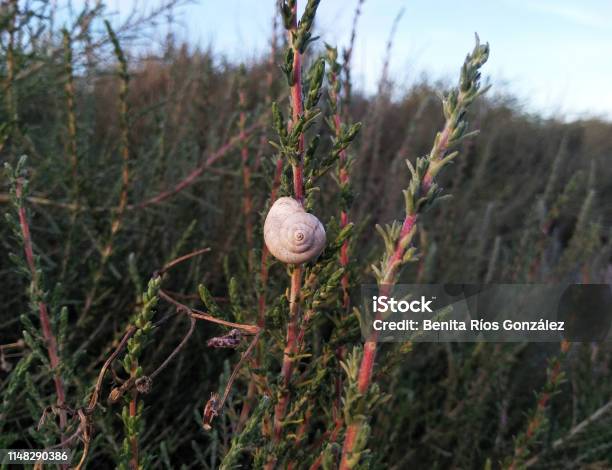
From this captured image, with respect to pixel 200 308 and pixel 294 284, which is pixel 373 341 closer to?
pixel 294 284

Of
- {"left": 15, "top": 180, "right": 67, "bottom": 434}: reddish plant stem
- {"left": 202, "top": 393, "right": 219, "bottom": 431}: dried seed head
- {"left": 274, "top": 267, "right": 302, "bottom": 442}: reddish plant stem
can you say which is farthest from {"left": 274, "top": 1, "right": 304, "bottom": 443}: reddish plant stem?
{"left": 15, "top": 180, "right": 67, "bottom": 434}: reddish plant stem

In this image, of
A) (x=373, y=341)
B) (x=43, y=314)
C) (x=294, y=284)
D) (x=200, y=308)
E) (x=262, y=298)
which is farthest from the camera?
(x=200, y=308)

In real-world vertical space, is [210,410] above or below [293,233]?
below

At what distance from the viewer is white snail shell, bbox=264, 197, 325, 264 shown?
0.69m

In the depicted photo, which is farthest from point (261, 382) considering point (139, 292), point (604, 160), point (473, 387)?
point (604, 160)

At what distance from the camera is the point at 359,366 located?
63cm

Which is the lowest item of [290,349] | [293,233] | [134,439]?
[134,439]

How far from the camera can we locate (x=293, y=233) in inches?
26.9

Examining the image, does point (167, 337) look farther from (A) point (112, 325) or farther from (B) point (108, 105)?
(B) point (108, 105)

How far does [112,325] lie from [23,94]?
0.74m

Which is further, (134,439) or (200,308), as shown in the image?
(200,308)

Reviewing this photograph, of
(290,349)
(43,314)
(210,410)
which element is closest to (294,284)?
(290,349)

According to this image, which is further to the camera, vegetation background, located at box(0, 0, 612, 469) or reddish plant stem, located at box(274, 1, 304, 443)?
vegetation background, located at box(0, 0, 612, 469)

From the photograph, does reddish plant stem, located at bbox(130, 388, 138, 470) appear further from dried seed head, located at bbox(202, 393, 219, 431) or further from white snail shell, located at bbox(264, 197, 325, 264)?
white snail shell, located at bbox(264, 197, 325, 264)
